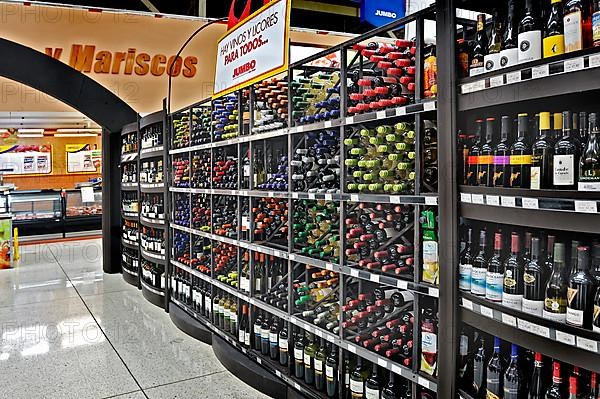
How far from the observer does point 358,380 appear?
3.06 metres

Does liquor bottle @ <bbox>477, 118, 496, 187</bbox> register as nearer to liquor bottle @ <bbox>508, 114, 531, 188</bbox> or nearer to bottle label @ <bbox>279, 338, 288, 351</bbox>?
liquor bottle @ <bbox>508, 114, 531, 188</bbox>

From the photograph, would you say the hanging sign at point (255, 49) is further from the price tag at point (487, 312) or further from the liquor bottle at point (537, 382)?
the liquor bottle at point (537, 382)

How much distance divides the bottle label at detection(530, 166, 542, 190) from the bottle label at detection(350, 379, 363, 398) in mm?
1624

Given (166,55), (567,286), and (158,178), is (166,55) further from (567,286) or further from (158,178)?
(567,286)

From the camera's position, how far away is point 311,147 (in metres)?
3.53

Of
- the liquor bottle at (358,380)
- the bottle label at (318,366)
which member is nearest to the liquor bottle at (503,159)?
the liquor bottle at (358,380)

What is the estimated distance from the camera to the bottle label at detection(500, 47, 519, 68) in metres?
2.08

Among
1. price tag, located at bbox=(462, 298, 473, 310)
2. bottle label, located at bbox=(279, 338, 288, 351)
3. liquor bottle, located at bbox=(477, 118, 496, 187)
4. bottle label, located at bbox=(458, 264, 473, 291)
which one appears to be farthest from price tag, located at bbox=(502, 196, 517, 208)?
bottle label, located at bbox=(279, 338, 288, 351)

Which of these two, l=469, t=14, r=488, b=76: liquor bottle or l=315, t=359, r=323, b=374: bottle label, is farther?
l=315, t=359, r=323, b=374: bottle label

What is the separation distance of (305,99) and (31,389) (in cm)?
294

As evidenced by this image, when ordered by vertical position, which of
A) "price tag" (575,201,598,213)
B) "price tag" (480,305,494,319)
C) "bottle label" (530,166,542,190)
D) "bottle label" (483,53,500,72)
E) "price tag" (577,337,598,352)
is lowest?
"price tag" (577,337,598,352)

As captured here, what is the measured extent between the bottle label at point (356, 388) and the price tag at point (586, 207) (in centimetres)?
174

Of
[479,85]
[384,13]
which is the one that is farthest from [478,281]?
[384,13]

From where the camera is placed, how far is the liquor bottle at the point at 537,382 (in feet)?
7.04
